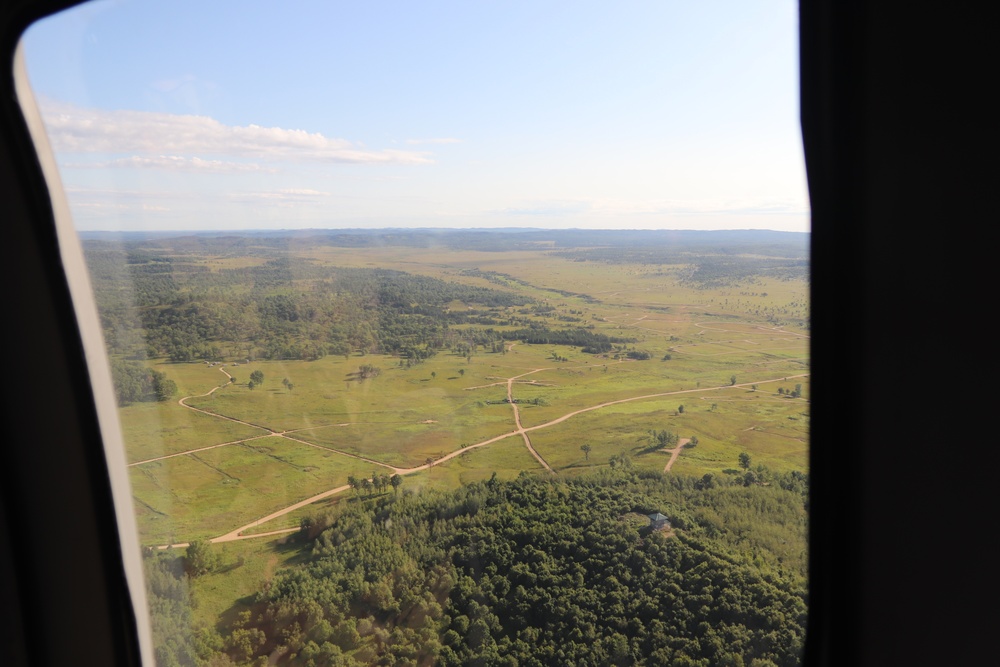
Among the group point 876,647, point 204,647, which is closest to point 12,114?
point 204,647

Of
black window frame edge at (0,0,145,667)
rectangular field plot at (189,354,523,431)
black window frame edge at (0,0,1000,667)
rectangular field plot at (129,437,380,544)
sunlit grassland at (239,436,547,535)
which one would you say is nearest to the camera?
black window frame edge at (0,0,1000,667)

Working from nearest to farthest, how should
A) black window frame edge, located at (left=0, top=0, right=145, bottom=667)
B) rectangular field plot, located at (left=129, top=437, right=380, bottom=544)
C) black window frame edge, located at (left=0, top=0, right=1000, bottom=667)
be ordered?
black window frame edge, located at (left=0, top=0, right=1000, bottom=667) < black window frame edge, located at (left=0, top=0, right=145, bottom=667) < rectangular field plot, located at (left=129, top=437, right=380, bottom=544)

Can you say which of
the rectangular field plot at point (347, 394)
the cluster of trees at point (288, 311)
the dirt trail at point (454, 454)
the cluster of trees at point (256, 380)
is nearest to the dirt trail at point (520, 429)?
the dirt trail at point (454, 454)

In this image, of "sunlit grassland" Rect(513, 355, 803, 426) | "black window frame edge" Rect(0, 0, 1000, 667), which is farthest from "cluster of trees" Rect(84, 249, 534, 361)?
"black window frame edge" Rect(0, 0, 1000, 667)

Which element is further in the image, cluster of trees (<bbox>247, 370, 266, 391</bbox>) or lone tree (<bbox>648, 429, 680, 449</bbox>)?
cluster of trees (<bbox>247, 370, 266, 391</bbox>)

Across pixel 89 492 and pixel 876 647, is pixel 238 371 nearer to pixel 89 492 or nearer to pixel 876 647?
pixel 89 492

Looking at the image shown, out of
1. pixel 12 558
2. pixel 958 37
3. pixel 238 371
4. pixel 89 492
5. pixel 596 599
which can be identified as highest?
pixel 958 37

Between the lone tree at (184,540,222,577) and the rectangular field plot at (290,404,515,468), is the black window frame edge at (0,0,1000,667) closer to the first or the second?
the rectangular field plot at (290,404,515,468)

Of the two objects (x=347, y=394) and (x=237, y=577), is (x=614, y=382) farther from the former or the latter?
(x=237, y=577)
